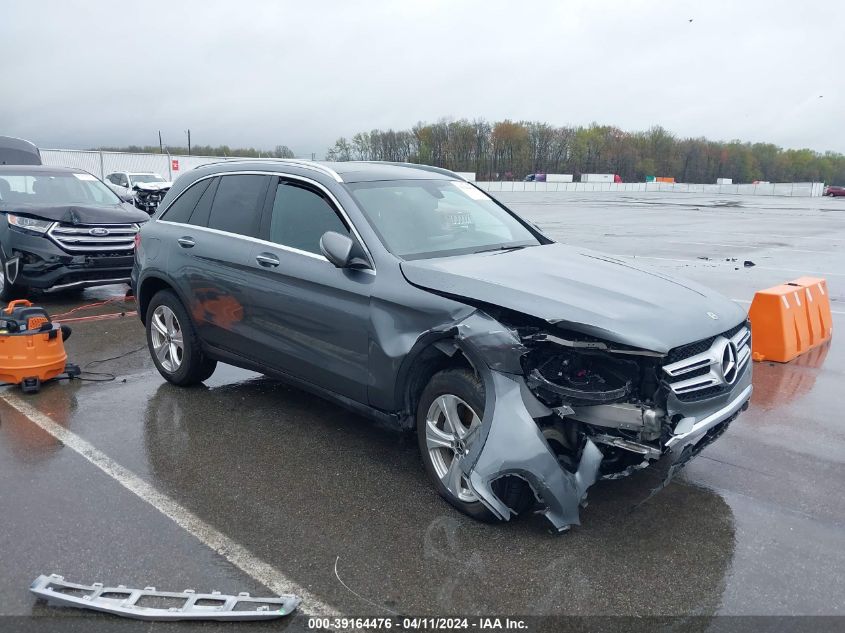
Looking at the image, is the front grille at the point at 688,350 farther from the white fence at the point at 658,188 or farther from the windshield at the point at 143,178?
the white fence at the point at 658,188

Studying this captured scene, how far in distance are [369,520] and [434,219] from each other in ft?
6.77

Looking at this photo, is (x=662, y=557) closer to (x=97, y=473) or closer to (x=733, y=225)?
(x=97, y=473)

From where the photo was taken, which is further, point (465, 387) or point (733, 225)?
point (733, 225)

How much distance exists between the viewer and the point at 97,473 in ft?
14.7

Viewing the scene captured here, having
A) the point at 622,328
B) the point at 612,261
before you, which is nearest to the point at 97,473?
the point at 622,328

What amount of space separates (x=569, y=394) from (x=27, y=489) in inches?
127

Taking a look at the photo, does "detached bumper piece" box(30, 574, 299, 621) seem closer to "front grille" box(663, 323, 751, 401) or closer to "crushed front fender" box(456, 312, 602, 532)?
"crushed front fender" box(456, 312, 602, 532)

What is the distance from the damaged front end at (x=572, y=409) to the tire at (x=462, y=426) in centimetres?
7

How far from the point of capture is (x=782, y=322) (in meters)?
7.06

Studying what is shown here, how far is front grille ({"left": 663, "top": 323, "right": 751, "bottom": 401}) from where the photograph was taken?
11.9 ft

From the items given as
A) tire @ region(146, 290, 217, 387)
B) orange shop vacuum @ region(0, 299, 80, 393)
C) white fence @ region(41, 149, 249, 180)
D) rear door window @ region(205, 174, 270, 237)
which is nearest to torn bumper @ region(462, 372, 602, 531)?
rear door window @ region(205, 174, 270, 237)

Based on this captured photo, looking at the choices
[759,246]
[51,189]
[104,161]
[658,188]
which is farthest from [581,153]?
[51,189]

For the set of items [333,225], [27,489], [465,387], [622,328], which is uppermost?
[333,225]

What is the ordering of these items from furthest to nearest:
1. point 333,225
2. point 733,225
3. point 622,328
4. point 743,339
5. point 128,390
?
point 733,225 → point 128,390 → point 333,225 → point 743,339 → point 622,328
